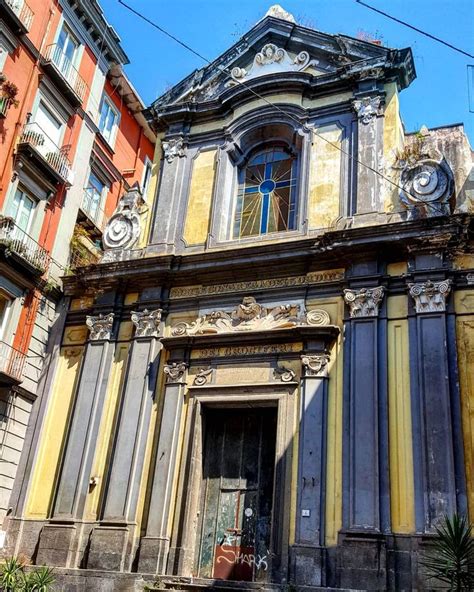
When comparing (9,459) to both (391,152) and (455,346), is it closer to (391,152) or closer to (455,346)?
(455,346)

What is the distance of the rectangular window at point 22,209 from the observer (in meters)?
14.3

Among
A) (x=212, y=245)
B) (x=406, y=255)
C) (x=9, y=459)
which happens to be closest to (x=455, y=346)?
(x=406, y=255)

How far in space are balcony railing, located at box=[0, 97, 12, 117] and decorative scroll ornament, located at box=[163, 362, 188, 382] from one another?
6.62 m

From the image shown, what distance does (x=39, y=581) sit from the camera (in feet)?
34.4

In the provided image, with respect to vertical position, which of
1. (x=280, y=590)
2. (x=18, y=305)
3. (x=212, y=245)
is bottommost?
(x=280, y=590)

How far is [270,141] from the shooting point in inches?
590

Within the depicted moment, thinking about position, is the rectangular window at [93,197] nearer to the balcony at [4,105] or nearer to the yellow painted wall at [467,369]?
the balcony at [4,105]

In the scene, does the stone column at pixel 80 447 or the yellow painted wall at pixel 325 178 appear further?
the yellow painted wall at pixel 325 178

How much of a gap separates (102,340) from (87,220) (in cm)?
441

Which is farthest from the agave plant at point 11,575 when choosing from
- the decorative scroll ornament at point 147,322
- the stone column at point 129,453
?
the decorative scroll ornament at point 147,322

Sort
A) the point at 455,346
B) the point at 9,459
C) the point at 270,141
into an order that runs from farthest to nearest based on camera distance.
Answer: the point at 270,141 < the point at 9,459 < the point at 455,346

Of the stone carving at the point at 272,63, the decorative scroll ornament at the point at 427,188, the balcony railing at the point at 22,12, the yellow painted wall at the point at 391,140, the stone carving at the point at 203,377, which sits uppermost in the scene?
the balcony railing at the point at 22,12

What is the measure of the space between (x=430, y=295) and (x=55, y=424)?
776 cm

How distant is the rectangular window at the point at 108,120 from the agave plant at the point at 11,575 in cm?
1172
